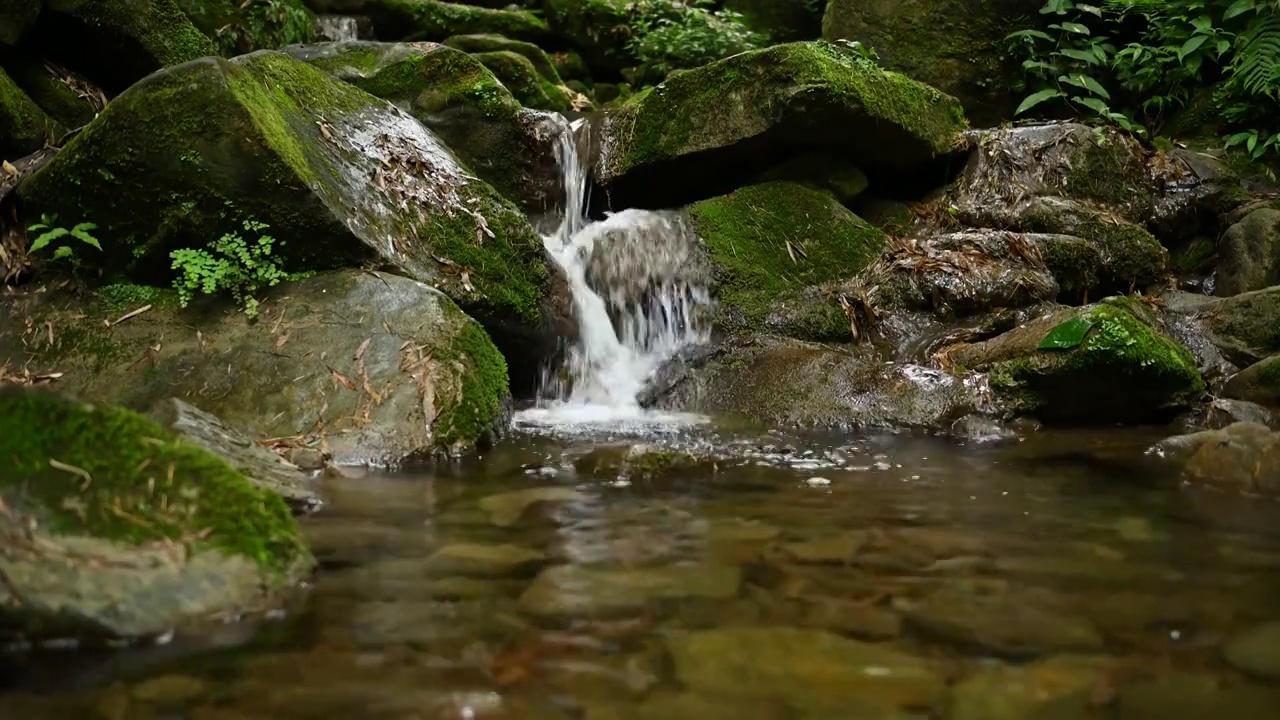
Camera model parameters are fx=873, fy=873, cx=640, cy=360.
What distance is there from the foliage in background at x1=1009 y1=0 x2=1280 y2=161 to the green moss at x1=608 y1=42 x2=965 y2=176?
9.29 ft

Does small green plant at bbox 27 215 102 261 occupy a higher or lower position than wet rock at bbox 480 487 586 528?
higher

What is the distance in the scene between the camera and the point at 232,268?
4.78m

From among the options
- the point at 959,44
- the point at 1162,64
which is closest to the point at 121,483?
the point at 959,44

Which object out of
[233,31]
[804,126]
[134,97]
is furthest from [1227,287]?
[233,31]

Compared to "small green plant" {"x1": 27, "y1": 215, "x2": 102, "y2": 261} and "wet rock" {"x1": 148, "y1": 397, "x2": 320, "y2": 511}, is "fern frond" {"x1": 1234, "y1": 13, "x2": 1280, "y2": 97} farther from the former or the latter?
"small green plant" {"x1": 27, "y1": 215, "x2": 102, "y2": 261}

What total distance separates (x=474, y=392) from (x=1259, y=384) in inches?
201

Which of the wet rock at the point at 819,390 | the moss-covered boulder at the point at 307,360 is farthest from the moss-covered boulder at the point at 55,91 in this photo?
the wet rock at the point at 819,390

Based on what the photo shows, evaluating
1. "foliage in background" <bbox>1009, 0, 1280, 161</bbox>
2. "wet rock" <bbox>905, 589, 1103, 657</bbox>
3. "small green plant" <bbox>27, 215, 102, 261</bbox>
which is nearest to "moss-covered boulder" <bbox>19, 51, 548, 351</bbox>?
"small green plant" <bbox>27, 215, 102, 261</bbox>

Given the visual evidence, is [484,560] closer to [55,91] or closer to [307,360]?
[307,360]

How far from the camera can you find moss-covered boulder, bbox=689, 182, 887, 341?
7.08m

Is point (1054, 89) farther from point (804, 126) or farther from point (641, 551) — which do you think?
point (641, 551)

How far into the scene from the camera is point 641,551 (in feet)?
9.43

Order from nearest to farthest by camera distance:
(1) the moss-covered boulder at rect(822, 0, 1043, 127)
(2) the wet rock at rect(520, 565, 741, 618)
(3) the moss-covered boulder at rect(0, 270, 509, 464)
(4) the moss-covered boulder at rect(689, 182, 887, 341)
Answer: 1. (2) the wet rock at rect(520, 565, 741, 618)
2. (3) the moss-covered boulder at rect(0, 270, 509, 464)
3. (4) the moss-covered boulder at rect(689, 182, 887, 341)
4. (1) the moss-covered boulder at rect(822, 0, 1043, 127)

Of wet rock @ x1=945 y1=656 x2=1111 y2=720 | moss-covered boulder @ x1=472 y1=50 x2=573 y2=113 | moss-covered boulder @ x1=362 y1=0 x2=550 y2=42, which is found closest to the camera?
wet rock @ x1=945 y1=656 x2=1111 y2=720
